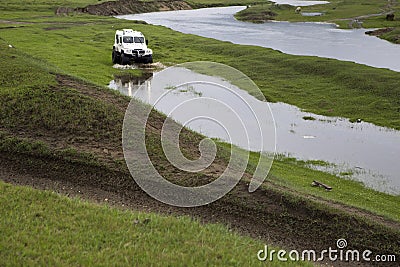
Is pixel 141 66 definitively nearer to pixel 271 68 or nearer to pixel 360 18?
pixel 271 68

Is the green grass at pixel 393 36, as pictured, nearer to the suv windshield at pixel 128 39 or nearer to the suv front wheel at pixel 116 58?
the suv windshield at pixel 128 39

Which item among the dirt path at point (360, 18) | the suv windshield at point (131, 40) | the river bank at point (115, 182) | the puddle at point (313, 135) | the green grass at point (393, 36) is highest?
the dirt path at point (360, 18)

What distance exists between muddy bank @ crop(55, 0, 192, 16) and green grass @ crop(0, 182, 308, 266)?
101350 mm

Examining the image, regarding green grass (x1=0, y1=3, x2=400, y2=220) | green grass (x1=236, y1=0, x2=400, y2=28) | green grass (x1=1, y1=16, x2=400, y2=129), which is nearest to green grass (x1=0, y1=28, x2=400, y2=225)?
green grass (x1=0, y1=3, x2=400, y2=220)

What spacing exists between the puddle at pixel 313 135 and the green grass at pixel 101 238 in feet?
36.9

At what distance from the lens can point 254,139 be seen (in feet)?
87.0

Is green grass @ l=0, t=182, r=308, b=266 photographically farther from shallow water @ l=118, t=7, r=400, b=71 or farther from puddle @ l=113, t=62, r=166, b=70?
shallow water @ l=118, t=7, r=400, b=71

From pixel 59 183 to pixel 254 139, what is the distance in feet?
44.1

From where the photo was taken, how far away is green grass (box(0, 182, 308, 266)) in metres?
9.88

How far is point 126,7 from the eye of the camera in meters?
140

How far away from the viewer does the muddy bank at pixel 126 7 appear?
120 metres

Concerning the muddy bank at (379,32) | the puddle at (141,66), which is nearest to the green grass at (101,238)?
the puddle at (141,66)

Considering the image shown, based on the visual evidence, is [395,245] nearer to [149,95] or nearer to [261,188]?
[261,188]

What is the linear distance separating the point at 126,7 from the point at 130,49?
98.4 meters
